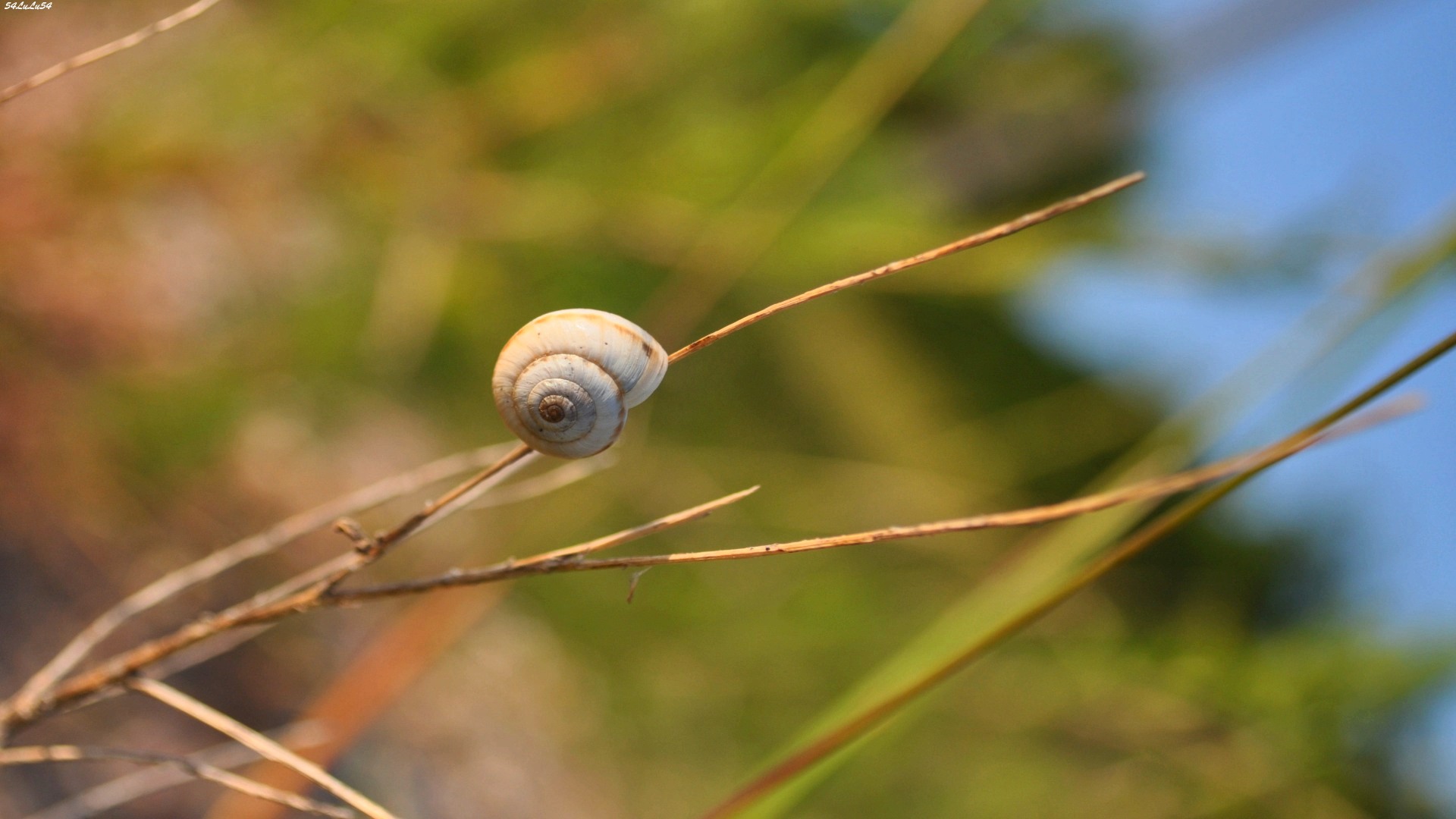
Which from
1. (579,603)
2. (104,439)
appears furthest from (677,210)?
(104,439)

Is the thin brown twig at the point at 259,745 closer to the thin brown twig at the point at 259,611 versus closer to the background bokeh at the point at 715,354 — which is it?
the thin brown twig at the point at 259,611

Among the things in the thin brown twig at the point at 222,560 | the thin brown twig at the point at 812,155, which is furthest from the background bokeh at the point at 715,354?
the thin brown twig at the point at 222,560

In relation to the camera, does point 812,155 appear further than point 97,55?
Yes

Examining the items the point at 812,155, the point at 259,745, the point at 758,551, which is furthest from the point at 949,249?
the point at 812,155

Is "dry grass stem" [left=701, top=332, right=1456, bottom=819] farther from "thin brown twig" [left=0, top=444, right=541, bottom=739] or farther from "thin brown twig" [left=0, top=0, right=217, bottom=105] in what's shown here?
"thin brown twig" [left=0, top=0, right=217, bottom=105]

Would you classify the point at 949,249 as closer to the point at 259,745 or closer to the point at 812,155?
the point at 259,745

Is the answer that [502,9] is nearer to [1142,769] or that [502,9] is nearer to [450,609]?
[450,609]
